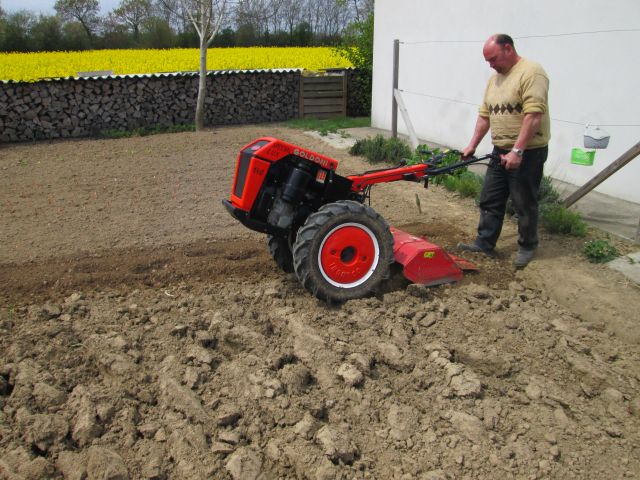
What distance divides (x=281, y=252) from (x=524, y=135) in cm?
214

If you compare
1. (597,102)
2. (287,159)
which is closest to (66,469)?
(287,159)

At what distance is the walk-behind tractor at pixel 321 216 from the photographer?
4.37 meters

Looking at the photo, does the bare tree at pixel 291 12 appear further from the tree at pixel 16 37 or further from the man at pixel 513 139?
the man at pixel 513 139

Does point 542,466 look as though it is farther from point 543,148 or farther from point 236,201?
point 543,148

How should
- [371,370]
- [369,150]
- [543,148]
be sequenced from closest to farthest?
[371,370]
[543,148]
[369,150]

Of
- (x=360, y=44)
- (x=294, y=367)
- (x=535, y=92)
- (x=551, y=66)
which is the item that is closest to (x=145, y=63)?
(x=360, y=44)

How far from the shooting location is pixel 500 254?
573cm

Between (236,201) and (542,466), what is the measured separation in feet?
8.73

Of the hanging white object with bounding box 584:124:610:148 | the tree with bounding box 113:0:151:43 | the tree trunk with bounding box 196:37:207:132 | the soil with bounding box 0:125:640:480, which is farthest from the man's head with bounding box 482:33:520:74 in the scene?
the tree with bounding box 113:0:151:43

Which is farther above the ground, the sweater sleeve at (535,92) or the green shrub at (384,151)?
the sweater sleeve at (535,92)

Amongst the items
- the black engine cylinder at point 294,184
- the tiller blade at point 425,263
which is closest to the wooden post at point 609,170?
the tiller blade at point 425,263

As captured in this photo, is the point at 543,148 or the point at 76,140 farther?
the point at 76,140

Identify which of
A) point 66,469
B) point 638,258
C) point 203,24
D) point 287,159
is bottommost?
point 66,469

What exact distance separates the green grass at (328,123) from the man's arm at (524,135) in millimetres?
8292
